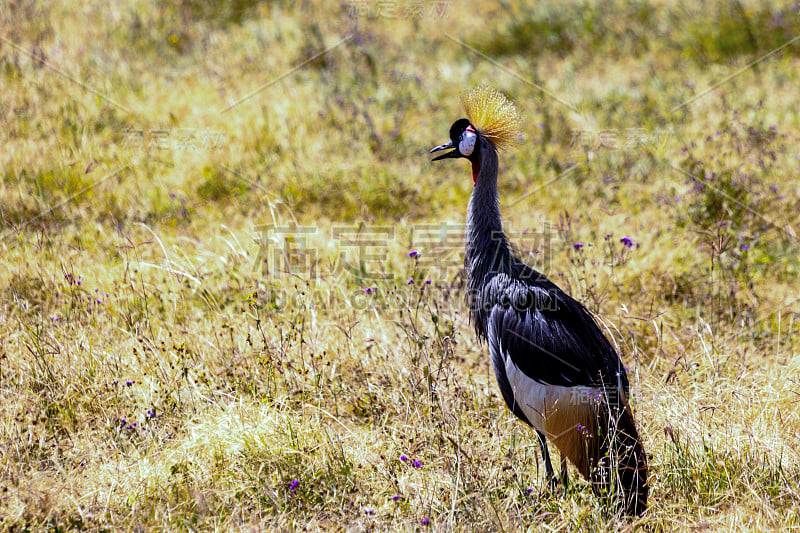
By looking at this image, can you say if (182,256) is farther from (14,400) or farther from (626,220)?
(626,220)

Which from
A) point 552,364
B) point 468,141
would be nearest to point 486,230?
point 468,141

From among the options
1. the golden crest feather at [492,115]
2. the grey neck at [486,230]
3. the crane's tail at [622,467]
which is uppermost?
the golden crest feather at [492,115]

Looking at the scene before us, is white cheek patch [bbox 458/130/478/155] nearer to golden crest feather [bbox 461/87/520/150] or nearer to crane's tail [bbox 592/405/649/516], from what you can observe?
golden crest feather [bbox 461/87/520/150]

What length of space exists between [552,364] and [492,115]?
1.46 meters

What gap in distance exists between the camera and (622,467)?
125 inches

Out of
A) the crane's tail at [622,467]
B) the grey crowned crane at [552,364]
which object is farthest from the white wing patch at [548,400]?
the crane's tail at [622,467]

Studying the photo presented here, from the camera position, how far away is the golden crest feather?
3.89 metres

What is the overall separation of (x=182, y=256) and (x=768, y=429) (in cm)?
419

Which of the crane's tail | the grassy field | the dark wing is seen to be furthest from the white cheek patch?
the crane's tail

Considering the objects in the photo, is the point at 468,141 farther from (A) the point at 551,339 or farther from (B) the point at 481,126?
(A) the point at 551,339

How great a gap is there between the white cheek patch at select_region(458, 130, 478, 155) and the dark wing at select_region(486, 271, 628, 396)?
829 millimetres

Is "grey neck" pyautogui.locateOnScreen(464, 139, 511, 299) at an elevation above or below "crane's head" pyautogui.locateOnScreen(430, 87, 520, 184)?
below

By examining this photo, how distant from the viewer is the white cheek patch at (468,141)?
12.7 feet

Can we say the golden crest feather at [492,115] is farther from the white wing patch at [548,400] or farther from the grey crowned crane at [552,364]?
the white wing patch at [548,400]
